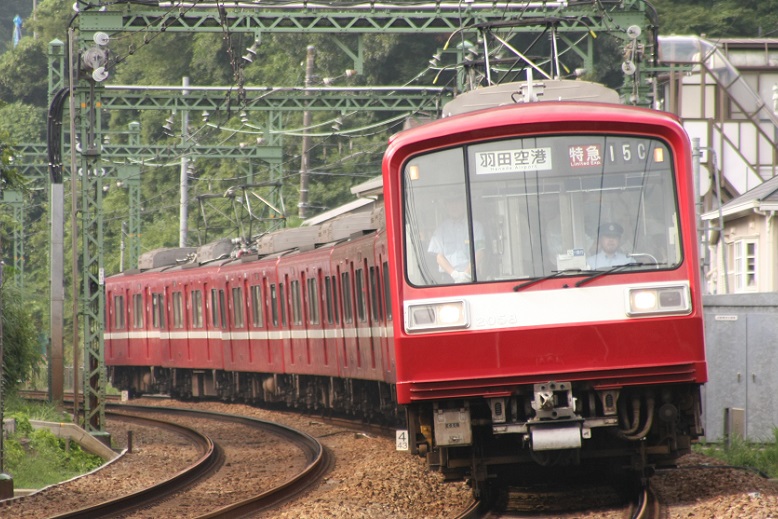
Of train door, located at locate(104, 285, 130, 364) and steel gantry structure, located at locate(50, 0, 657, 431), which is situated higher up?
steel gantry structure, located at locate(50, 0, 657, 431)

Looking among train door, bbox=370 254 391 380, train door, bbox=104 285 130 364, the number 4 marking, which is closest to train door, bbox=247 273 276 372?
train door, bbox=370 254 391 380

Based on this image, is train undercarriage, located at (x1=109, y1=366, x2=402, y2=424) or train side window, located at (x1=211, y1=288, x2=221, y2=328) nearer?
train undercarriage, located at (x1=109, y1=366, x2=402, y2=424)

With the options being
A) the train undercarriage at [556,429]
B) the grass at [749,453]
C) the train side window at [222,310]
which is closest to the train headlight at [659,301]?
the train undercarriage at [556,429]

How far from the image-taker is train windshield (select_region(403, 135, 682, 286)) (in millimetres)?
9227

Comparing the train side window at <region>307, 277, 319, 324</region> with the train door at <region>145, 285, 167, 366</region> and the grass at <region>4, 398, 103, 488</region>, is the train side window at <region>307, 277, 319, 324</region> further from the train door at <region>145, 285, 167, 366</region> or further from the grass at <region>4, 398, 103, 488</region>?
the train door at <region>145, 285, 167, 366</region>

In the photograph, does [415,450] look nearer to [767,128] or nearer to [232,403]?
[232,403]

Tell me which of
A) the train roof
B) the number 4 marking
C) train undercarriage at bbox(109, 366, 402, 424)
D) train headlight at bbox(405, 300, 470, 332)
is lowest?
the number 4 marking

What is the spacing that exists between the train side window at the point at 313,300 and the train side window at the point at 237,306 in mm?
4349

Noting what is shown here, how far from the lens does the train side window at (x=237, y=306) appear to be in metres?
25.3

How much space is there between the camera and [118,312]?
33062mm

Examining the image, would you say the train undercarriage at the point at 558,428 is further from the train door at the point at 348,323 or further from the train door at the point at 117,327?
the train door at the point at 117,327

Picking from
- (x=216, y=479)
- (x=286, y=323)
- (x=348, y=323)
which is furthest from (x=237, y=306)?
(x=216, y=479)

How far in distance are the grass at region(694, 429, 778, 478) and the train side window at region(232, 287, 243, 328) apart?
12.6 meters

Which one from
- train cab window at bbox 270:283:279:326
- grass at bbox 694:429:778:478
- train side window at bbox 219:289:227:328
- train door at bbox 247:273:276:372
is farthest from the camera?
train side window at bbox 219:289:227:328
